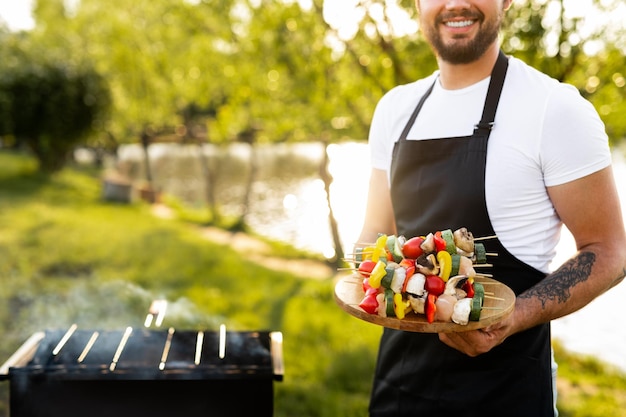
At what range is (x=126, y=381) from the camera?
8.92 ft

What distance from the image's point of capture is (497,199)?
182cm

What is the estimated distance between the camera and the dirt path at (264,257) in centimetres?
1076

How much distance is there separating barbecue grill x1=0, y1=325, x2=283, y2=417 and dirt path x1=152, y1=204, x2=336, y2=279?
731cm

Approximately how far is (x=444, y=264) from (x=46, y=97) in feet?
61.9

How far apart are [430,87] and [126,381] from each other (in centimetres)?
185

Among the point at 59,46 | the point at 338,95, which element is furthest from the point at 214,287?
the point at 59,46

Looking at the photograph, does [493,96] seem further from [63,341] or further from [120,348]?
[63,341]

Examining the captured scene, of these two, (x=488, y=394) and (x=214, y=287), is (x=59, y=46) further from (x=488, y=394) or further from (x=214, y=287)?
(x=488, y=394)

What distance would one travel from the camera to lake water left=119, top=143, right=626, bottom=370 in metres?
8.58

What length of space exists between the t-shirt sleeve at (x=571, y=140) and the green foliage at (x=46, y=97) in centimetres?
1826

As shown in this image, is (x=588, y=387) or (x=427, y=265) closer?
(x=427, y=265)

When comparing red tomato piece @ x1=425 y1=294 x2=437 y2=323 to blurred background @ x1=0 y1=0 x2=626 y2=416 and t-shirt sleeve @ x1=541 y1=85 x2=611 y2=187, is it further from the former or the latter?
blurred background @ x1=0 y1=0 x2=626 y2=416

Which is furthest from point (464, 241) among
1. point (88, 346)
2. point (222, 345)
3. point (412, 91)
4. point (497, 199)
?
point (88, 346)

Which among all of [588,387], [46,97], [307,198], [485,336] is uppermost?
[46,97]
